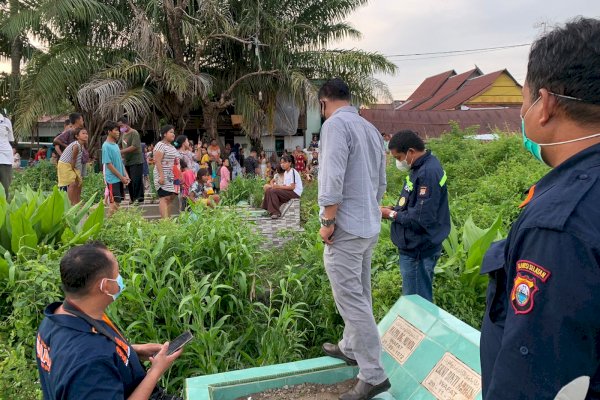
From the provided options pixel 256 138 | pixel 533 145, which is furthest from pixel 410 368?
pixel 256 138

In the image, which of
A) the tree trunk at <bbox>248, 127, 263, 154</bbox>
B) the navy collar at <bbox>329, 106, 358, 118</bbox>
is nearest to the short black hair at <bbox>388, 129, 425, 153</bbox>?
the navy collar at <bbox>329, 106, 358, 118</bbox>

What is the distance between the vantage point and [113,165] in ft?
22.3

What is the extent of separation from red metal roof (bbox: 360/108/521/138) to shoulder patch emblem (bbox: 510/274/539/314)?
576 inches

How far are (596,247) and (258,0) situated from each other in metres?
14.4

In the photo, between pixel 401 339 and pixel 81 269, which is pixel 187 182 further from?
pixel 81 269

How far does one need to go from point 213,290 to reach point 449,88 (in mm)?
29317

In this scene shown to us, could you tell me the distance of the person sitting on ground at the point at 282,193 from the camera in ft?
26.8

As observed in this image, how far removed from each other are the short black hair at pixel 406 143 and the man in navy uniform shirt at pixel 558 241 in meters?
2.27

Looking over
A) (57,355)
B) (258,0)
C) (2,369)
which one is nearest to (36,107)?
(258,0)

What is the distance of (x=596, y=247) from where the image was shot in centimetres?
95

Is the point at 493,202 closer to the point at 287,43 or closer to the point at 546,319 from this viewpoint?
the point at 546,319

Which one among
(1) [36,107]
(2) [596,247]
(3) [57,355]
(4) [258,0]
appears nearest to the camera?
(2) [596,247]

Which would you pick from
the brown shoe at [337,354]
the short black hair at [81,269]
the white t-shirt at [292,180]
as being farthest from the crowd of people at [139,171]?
the short black hair at [81,269]

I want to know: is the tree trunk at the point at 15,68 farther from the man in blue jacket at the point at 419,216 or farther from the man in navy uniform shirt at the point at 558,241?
the man in navy uniform shirt at the point at 558,241
